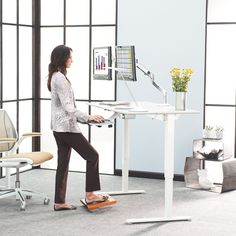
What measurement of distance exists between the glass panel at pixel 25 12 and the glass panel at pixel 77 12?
0.46 metres

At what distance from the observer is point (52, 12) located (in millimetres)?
6703

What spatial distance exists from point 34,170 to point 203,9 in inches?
105

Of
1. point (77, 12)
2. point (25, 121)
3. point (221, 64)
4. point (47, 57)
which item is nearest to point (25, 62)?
point (47, 57)

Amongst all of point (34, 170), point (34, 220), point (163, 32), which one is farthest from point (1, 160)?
point (163, 32)

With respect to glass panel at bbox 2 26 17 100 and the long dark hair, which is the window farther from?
glass panel at bbox 2 26 17 100

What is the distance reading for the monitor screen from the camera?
4816 mm

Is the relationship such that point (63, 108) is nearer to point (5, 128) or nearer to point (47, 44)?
point (5, 128)

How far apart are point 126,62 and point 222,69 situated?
1.55 m

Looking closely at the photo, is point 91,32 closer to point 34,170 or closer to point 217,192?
point 34,170

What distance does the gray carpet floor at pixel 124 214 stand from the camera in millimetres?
4371

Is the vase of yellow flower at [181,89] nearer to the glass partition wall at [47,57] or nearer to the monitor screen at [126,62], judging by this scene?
the monitor screen at [126,62]

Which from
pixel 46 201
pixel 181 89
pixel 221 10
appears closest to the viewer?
pixel 181 89

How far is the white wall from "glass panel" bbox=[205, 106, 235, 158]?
11 cm

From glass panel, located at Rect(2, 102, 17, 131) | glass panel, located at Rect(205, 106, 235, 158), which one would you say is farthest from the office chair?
glass panel, located at Rect(205, 106, 235, 158)
